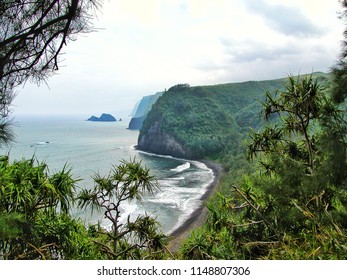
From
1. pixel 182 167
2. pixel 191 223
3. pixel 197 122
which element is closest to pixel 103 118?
pixel 197 122

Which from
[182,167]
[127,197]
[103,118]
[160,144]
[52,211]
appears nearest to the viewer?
[52,211]

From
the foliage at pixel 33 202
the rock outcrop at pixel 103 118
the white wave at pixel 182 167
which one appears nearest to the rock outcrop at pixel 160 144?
the white wave at pixel 182 167

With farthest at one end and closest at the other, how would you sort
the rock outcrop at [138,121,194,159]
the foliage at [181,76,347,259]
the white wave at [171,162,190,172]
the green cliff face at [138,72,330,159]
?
1. the rock outcrop at [138,121,194,159]
2. the green cliff face at [138,72,330,159]
3. the white wave at [171,162,190,172]
4. the foliage at [181,76,347,259]

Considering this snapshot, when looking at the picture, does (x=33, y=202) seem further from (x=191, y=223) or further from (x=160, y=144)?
(x=160, y=144)

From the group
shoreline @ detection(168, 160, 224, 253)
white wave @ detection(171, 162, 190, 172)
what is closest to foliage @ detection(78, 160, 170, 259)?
shoreline @ detection(168, 160, 224, 253)

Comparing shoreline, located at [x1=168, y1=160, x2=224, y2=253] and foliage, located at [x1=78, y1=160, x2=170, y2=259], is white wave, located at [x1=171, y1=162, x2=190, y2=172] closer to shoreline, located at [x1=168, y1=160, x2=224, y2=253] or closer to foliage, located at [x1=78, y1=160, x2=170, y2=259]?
shoreline, located at [x1=168, y1=160, x2=224, y2=253]

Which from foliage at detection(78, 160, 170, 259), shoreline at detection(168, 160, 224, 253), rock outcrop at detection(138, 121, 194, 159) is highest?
foliage at detection(78, 160, 170, 259)

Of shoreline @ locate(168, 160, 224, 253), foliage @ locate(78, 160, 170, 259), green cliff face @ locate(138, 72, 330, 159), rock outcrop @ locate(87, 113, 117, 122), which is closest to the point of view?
foliage @ locate(78, 160, 170, 259)

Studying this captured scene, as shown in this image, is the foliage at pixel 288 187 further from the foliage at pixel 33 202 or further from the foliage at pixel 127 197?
the foliage at pixel 33 202
